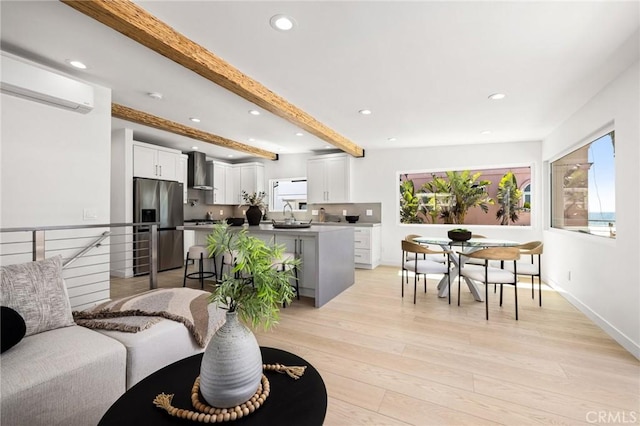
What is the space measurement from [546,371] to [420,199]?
427cm

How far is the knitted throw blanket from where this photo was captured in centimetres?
167

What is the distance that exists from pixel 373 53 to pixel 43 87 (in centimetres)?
292

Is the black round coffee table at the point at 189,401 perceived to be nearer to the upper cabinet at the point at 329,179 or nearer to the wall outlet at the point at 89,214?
the wall outlet at the point at 89,214

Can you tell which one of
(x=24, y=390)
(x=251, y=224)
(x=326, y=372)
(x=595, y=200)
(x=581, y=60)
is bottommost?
(x=326, y=372)

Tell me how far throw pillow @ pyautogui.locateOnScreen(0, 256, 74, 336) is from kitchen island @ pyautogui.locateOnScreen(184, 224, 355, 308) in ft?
5.73

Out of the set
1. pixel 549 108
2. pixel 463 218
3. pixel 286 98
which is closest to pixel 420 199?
pixel 463 218

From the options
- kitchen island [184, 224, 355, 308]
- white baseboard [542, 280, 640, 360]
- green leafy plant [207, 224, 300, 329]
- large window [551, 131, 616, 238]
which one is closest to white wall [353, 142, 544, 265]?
large window [551, 131, 616, 238]

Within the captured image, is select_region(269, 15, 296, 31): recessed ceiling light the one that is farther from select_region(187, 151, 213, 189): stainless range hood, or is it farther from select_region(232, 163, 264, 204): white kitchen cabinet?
select_region(232, 163, 264, 204): white kitchen cabinet

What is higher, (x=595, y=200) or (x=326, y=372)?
(x=595, y=200)

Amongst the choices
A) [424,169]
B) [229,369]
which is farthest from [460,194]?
[229,369]

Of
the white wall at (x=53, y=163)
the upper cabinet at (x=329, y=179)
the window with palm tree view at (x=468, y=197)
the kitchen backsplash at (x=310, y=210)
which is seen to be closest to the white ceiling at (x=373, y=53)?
the white wall at (x=53, y=163)

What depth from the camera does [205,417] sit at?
2.96 feet

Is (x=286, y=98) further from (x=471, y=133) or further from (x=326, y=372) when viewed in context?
(x=471, y=133)

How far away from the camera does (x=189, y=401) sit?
99 cm
